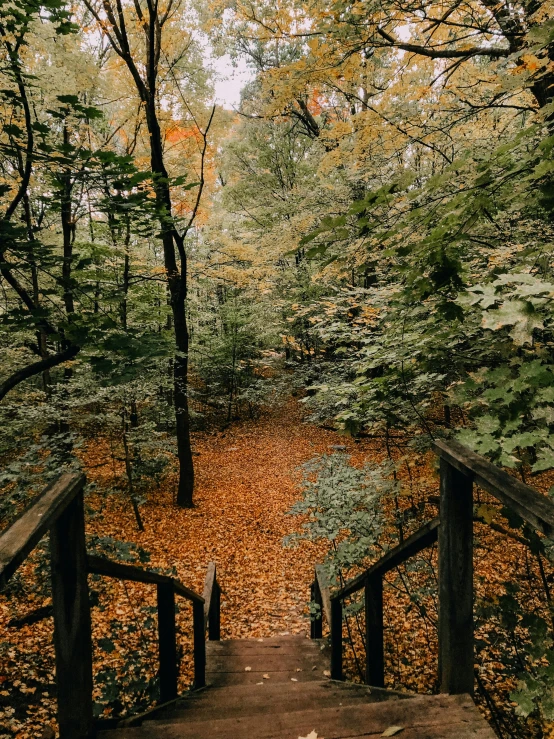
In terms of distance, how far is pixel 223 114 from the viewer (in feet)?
33.0

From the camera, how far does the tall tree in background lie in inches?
301

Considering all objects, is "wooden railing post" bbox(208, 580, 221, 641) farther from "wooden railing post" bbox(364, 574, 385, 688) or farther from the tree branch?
the tree branch

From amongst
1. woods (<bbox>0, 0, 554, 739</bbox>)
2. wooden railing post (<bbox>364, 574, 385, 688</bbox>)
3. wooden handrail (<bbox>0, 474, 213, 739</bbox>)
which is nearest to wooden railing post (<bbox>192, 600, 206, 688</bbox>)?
woods (<bbox>0, 0, 554, 739</bbox>)

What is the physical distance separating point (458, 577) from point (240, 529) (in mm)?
8091

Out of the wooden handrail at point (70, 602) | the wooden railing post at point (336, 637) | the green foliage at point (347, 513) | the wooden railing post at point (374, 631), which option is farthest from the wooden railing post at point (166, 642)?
the green foliage at point (347, 513)

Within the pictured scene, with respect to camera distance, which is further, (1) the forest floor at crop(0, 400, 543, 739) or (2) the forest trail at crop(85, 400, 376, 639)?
(2) the forest trail at crop(85, 400, 376, 639)

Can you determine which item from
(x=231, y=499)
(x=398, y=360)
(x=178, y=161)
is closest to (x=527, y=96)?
(x=398, y=360)

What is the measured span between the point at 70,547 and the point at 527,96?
7435 mm

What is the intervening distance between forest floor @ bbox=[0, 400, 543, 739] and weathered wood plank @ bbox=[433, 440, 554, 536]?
1036 mm

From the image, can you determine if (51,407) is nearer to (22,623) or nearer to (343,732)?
(22,623)

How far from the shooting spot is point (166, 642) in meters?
2.69

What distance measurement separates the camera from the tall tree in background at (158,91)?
7648 millimetres

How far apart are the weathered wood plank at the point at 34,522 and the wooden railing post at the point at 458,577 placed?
1564 millimetres

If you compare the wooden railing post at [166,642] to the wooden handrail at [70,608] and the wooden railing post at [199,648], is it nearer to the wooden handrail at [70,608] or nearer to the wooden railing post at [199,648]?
the wooden railing post at [199,648]
